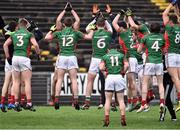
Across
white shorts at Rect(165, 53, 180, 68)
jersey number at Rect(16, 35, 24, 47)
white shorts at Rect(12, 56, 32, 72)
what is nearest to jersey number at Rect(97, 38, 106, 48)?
white shorts at Rect(165, 53, 180, 68)

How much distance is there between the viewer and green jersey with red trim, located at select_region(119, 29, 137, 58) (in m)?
22.1

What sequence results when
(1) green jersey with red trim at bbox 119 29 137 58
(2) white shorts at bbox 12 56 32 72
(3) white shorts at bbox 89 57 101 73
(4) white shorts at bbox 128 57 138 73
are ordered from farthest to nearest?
(4) white shorts at bbox 128 57 138 73
(1) green jersey with red trim at bbox 119 29 137 58
(3) white shorts at bbox 89 57 101 73
(2) white shorts at bbox 12 56 32 72

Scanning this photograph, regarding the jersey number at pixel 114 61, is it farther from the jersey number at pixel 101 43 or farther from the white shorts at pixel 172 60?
the jersey number at pixel 101 43

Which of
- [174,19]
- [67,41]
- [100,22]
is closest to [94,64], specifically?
[67,41]

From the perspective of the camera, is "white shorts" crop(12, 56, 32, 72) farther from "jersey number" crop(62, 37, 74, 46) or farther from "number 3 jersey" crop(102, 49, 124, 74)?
"number 3 jersey" crop(102, 49, 124, 74)

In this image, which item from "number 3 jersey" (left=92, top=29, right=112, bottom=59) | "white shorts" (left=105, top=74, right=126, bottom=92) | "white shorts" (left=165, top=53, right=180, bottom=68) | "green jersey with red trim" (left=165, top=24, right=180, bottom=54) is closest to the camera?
"white shorts" (left=105, top=74, right=126, bottom=92)

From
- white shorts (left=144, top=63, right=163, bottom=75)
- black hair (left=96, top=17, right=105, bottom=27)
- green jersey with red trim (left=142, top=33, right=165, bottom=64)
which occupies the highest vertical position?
black hair (left=96, top=17, right=105, bottom=27)

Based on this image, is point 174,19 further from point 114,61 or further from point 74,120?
point 74,120

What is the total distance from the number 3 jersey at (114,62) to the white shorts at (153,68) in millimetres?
2255

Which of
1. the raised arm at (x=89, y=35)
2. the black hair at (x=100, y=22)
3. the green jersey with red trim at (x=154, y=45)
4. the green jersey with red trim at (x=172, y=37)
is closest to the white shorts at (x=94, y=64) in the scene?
the raised arm at (x=89, y=35)

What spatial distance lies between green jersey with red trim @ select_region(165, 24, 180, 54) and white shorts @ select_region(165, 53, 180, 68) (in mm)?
140

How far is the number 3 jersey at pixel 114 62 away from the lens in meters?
17.4

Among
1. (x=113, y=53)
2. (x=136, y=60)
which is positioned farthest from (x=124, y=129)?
(x=136, y=60)

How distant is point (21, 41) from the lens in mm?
19562
